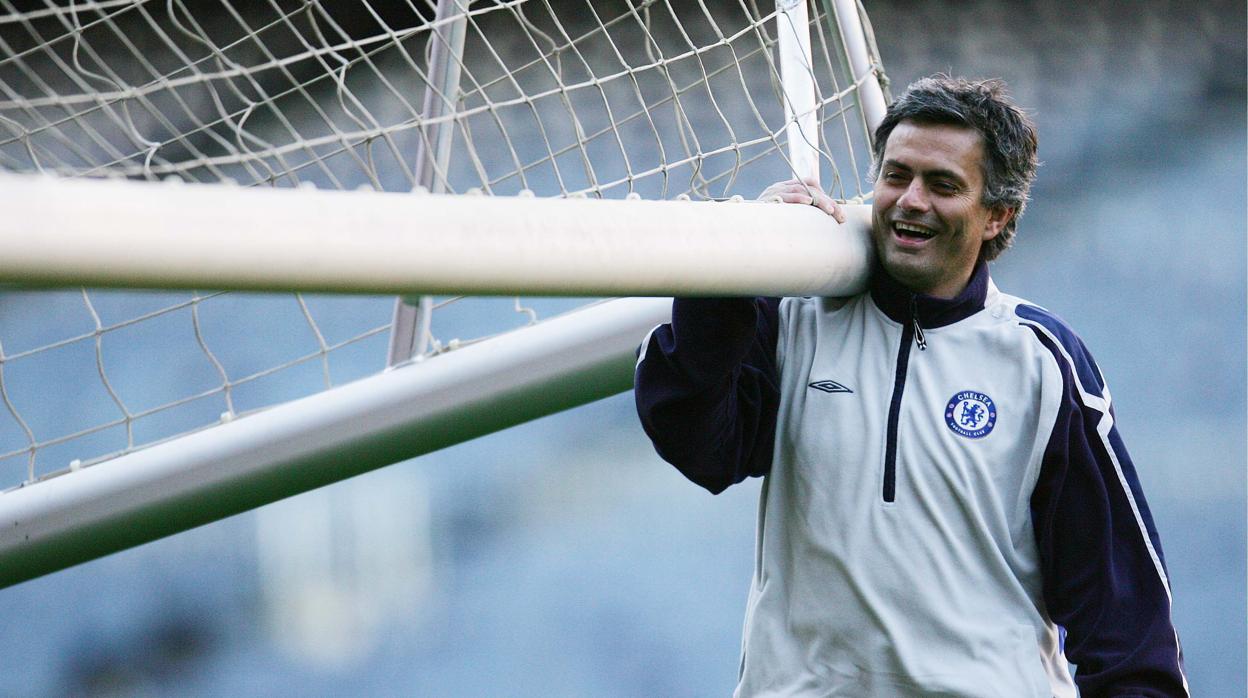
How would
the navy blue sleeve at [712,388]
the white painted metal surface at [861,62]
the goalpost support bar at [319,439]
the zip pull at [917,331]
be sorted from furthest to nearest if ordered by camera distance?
the white painted metal surface at [861,62] < the goalpost support bar at [319,439] < the zip pull at [917,331] < the navy blue sleeve at [712,388]

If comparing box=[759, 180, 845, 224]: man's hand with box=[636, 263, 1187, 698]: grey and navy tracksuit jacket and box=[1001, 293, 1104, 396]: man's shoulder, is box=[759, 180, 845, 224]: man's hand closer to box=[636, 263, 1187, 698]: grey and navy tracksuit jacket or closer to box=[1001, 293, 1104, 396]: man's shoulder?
box=[636, 263, 1187, 698]: grey and navy tracksuit jacket

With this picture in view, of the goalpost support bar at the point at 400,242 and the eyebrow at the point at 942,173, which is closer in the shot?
the goalpost support bar at the point at 400,242

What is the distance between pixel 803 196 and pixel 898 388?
0.18 meters

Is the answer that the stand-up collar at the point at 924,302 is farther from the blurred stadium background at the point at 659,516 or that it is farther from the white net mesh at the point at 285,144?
the blurred stadium background at the point at 659,516

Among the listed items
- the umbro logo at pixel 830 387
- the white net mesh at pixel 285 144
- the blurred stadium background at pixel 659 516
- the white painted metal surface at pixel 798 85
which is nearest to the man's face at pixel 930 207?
the umbro logo at pixel 830 387

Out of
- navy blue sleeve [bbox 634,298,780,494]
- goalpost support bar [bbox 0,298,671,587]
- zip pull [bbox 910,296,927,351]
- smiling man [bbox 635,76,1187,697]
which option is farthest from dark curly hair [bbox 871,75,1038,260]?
goalpost support bar [bbox 0,298,671,587]

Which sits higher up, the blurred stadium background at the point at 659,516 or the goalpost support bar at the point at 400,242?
the goalpost support bar at the point at 400,242

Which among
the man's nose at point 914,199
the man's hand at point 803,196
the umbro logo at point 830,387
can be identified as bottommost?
the umbro logo at point 830,387

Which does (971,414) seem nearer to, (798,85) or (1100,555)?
(1100,555)

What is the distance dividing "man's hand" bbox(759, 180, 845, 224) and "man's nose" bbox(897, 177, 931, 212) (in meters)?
0.05

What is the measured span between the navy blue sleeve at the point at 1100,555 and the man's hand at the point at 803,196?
0.71 ft

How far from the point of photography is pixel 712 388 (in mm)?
1016

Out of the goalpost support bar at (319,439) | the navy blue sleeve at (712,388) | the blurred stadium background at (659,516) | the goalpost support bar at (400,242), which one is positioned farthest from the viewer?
the blurred stadium background at (659,516)

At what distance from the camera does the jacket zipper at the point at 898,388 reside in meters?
1.06
